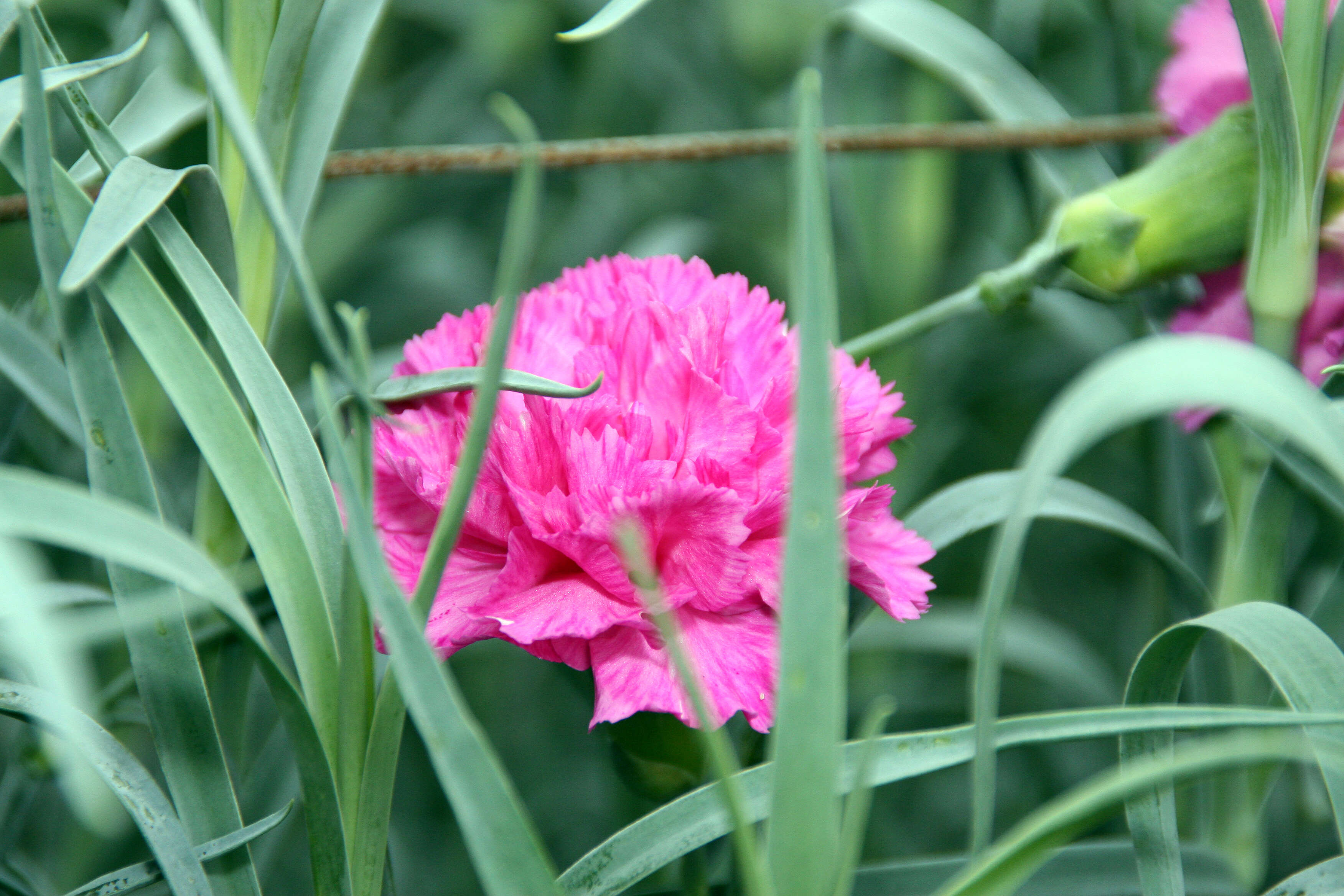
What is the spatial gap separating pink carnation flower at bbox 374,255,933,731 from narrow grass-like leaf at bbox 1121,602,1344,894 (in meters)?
0.08

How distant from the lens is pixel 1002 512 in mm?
340

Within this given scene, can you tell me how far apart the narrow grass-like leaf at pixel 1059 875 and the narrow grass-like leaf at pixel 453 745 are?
0.17 meters

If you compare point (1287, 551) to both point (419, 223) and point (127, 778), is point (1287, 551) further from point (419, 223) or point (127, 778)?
point (419, 223)

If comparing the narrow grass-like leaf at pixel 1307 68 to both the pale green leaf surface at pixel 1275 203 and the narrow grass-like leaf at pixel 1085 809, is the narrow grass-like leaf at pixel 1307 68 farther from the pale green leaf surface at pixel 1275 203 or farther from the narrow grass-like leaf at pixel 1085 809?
the narrow grass-like leaf at pixel 1085 809

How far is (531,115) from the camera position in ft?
2.91

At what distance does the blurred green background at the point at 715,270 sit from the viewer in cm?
48

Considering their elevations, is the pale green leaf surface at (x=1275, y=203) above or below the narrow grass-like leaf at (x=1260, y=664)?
above

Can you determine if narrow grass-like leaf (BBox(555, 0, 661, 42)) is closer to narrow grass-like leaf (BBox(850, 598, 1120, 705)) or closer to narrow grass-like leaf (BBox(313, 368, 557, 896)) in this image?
narrow grass-like leaf (BBox(313, 368, 557, 896))

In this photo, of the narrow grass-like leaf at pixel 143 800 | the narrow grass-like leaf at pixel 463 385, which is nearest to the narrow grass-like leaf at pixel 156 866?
the narrow grass-like leaf at pixel 143 800

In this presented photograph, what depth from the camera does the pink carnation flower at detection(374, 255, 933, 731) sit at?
248mm

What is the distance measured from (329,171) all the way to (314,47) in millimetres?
55

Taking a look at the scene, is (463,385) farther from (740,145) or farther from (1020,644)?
(1020,644)

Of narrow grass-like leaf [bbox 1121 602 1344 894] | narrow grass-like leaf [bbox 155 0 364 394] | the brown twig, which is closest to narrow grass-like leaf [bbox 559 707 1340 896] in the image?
narrow grass-like leaf [bbox 1121 602 1344 894]

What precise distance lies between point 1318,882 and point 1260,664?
2.4 inches
